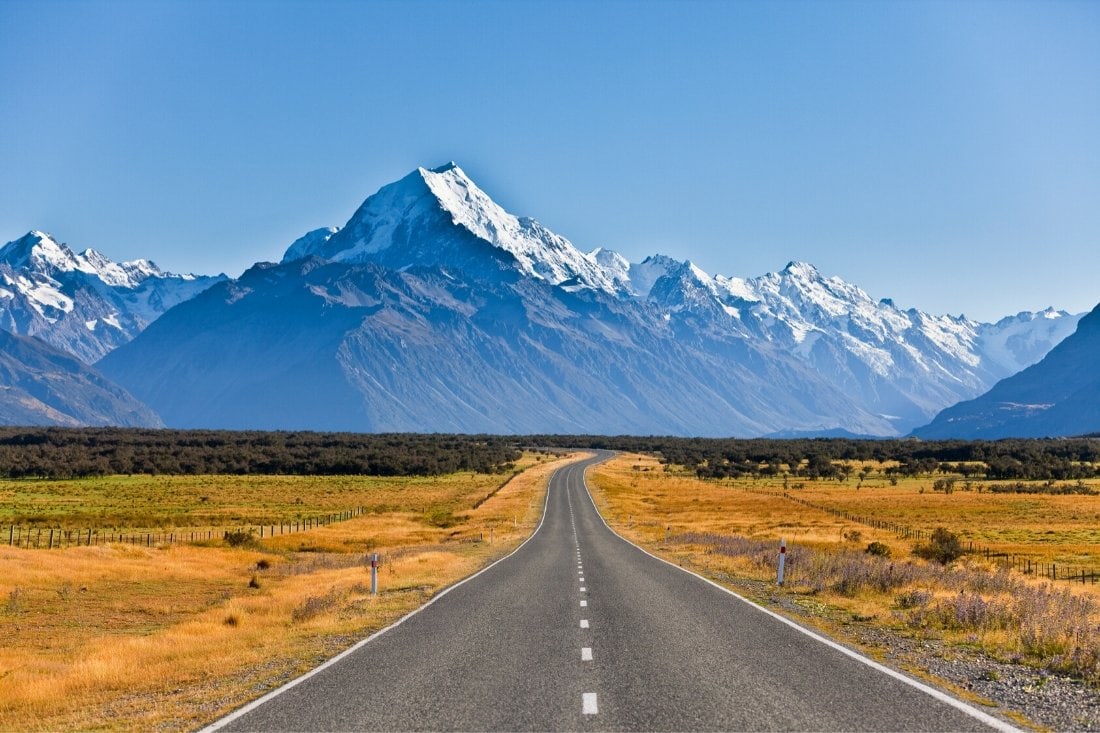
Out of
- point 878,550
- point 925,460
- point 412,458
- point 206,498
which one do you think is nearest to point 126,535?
point 206,498

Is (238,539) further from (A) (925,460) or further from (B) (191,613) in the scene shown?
(A) (925,460)

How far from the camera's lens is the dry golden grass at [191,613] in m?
14.1

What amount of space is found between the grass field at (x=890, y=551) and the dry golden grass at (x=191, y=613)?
9.81 m

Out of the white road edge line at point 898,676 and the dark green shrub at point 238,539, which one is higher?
the white road edge line at point 898,676

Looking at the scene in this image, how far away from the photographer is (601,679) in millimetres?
13250

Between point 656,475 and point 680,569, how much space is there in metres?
104

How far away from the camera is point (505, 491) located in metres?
102

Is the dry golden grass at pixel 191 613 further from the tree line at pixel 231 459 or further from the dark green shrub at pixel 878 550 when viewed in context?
the tree line at pixel 231 459

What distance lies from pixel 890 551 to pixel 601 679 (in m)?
35.2

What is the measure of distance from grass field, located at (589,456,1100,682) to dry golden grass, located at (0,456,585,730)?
9811 millimetres

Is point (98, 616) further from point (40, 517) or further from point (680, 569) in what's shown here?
point (40, 517)

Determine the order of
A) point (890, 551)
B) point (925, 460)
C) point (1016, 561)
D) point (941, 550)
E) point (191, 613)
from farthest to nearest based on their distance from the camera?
point (925, 460) < point (1016, 561) < point (890, 551) < point (941, 550) < point (191, 613)

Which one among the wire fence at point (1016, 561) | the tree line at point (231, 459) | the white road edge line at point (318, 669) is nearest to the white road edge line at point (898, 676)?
the white road edge line at point (318, 669)

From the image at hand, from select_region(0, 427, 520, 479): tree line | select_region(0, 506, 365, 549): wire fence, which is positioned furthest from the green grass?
select_region(0, 427, 520, 479): tree line
